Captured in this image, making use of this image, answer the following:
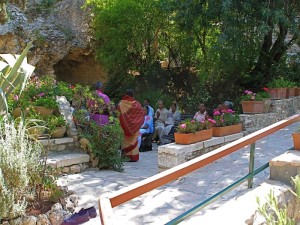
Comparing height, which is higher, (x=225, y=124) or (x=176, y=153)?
(x=225, y=124)

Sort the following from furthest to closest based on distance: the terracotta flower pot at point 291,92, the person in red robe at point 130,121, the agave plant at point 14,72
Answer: the terracotta flower pot at point 291,92
the person in red robe at point 130,121
the agave plant at point 14,72

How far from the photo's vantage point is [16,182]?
3.95 meters

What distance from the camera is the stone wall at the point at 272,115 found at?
852cm

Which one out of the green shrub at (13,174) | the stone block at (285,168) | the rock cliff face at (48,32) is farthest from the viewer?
the rock cliff face at (48,32)

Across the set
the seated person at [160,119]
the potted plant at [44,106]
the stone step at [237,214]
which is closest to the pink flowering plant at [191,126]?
the potted plant at [44,106]

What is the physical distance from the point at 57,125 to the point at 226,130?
3127 mm

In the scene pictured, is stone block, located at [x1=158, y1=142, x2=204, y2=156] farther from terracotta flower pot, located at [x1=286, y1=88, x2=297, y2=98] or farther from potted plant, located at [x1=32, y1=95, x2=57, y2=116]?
terracotta flower pot, located at [x1=286, y1=88, x2=297, y2=98]

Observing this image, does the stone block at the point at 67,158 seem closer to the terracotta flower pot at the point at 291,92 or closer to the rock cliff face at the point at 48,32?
the terracotta flower pot at the point at 291,92

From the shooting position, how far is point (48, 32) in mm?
14125

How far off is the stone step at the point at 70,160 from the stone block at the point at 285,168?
11.2 ft

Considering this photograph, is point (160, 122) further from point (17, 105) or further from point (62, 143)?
point (17, 105)

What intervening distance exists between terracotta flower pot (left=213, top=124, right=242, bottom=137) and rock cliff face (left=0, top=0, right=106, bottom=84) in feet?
26.5

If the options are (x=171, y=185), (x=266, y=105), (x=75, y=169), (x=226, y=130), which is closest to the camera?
(x=171, y=185)

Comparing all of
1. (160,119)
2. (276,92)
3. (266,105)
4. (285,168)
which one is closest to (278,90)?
(276,92)
